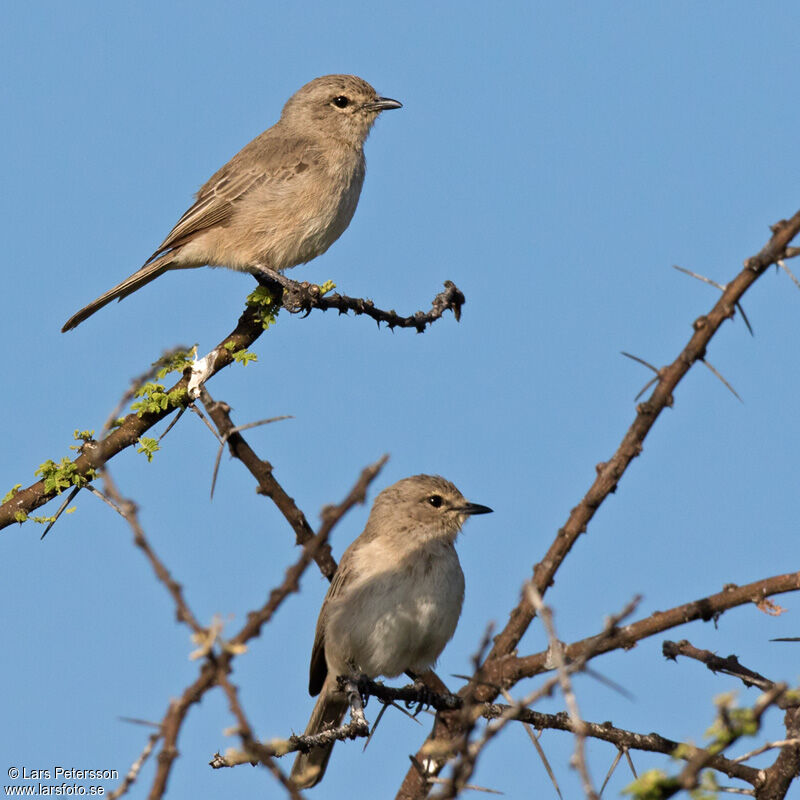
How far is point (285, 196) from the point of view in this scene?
9.82 metres

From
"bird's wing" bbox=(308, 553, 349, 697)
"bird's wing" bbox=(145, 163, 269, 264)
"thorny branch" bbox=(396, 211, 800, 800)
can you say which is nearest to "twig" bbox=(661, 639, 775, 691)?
"thorny branch" bbox=(396, 211, 800, 800)

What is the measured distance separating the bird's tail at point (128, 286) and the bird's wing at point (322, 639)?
10.1ft

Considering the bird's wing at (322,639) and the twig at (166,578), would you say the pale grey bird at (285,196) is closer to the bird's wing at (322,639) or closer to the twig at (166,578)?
the bird's wing at (322,639)

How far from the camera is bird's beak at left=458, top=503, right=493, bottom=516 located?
758 centimetres

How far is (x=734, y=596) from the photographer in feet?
13.2

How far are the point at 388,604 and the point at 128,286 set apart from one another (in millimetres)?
3857

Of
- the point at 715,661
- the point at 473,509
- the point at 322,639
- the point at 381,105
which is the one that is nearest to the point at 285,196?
the point at 381,105

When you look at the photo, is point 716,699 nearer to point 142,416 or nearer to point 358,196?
point 142,416

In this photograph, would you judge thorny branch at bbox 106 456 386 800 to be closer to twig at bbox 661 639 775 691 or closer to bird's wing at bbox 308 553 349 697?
twig at bbox 661 639 775 691

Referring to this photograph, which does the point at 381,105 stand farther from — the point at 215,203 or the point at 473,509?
the point at 473,509

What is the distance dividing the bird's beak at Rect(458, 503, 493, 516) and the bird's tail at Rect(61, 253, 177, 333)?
3.44 m

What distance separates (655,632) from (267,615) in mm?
1973

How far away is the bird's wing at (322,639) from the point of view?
7.03 meters

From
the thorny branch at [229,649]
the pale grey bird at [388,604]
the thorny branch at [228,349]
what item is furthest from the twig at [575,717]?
the pale grey bird at [388,604]
